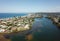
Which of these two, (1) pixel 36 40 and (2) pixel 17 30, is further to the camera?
(2) pixel 17 30

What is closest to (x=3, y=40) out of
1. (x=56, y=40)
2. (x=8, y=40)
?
(x=8, y=40)

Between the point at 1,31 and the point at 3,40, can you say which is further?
the point at 1,31

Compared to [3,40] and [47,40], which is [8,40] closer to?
[3,40]

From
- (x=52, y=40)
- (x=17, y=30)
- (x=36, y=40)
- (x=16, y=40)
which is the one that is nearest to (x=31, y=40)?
(x=36, y=40)

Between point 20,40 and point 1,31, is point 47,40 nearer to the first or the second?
point 20,40

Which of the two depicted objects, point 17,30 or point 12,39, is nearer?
point 12,39

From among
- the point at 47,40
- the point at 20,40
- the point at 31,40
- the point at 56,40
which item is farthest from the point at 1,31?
the point at 56,40

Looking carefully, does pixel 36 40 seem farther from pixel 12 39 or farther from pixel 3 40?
pixel 3 40

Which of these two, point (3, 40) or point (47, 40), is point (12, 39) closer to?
point (3, 40)
